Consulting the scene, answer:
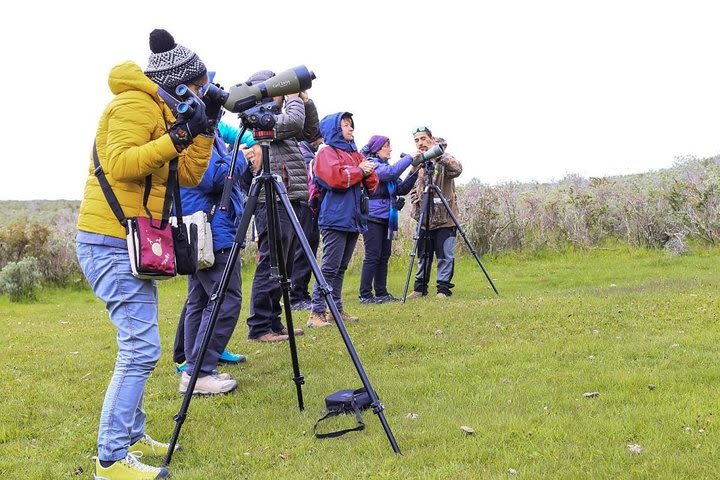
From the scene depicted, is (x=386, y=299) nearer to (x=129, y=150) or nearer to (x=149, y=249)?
(x=149, y=249)

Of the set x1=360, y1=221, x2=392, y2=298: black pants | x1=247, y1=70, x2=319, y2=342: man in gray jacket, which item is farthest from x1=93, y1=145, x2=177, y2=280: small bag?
x1=360, y1=221, x2=392, y2=298: black pants

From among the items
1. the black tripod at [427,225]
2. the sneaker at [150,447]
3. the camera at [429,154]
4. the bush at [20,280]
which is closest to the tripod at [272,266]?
the sneaker at [150,447]

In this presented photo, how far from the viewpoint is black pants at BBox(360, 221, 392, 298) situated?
991cm

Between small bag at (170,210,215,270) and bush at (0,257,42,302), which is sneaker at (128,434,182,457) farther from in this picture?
bush at (0,257,42,302)

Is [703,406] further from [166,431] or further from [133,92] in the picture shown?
[133,92]

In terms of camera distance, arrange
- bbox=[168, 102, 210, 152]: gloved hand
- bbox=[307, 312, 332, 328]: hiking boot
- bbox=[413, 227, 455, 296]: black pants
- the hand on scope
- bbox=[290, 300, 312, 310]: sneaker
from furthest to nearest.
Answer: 1. bbox=[413, 227, 455, 296]: black pants
2. bbox=[290, 300, 312, 310]: sneaker
3. the hand on scope
4. bbox=[307, 312, 332, 328]: hiking boot
5. bbox=[168, 102, 210, 152]: gloved hand

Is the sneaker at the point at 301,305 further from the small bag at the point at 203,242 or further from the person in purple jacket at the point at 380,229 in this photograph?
the small bag at the point at 203,242

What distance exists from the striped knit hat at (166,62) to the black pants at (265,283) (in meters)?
2.80

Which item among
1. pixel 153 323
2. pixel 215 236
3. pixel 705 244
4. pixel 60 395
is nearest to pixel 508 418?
pixel 153 323

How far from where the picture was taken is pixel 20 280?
544 inches

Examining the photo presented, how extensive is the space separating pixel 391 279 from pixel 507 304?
15.3ft

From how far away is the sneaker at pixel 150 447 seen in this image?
160 inches

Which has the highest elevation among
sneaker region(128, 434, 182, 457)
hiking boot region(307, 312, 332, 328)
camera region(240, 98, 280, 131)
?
camera region(240, 98, 280, 131)

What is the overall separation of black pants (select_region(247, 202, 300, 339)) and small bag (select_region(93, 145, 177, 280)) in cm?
293
